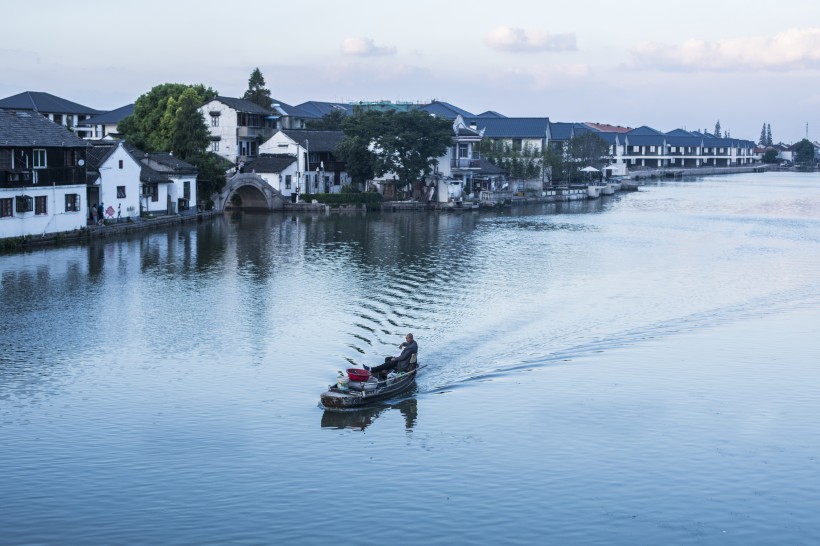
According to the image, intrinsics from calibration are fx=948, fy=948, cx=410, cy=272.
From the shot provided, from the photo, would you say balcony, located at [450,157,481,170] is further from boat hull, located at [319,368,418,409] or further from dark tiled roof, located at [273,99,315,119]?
boat hull, located at [319,368,418,409]

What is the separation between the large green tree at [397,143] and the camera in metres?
85.9

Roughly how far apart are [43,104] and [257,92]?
23.4m

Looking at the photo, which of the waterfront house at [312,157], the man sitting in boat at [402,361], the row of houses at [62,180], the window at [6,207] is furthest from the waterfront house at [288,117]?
the man sitting in boat at [402,361]

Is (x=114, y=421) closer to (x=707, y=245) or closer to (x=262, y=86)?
(x=707, y=245)

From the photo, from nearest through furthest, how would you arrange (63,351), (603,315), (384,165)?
(63,351), (603,315), (384,165)

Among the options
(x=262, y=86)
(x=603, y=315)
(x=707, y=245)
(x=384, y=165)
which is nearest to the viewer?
(x=603, y=315)

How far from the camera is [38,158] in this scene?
5531 centimetres

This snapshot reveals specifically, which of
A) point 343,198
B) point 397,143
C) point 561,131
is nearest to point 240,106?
point 343,198

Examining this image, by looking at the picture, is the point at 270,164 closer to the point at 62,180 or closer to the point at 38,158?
the point at 62,180

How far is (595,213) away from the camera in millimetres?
94312

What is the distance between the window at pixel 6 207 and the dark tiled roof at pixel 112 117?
58465mm

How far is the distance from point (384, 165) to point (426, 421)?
205ft

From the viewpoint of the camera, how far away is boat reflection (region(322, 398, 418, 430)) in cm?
2464

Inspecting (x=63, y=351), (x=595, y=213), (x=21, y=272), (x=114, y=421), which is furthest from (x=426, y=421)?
(x=595, y=213)
